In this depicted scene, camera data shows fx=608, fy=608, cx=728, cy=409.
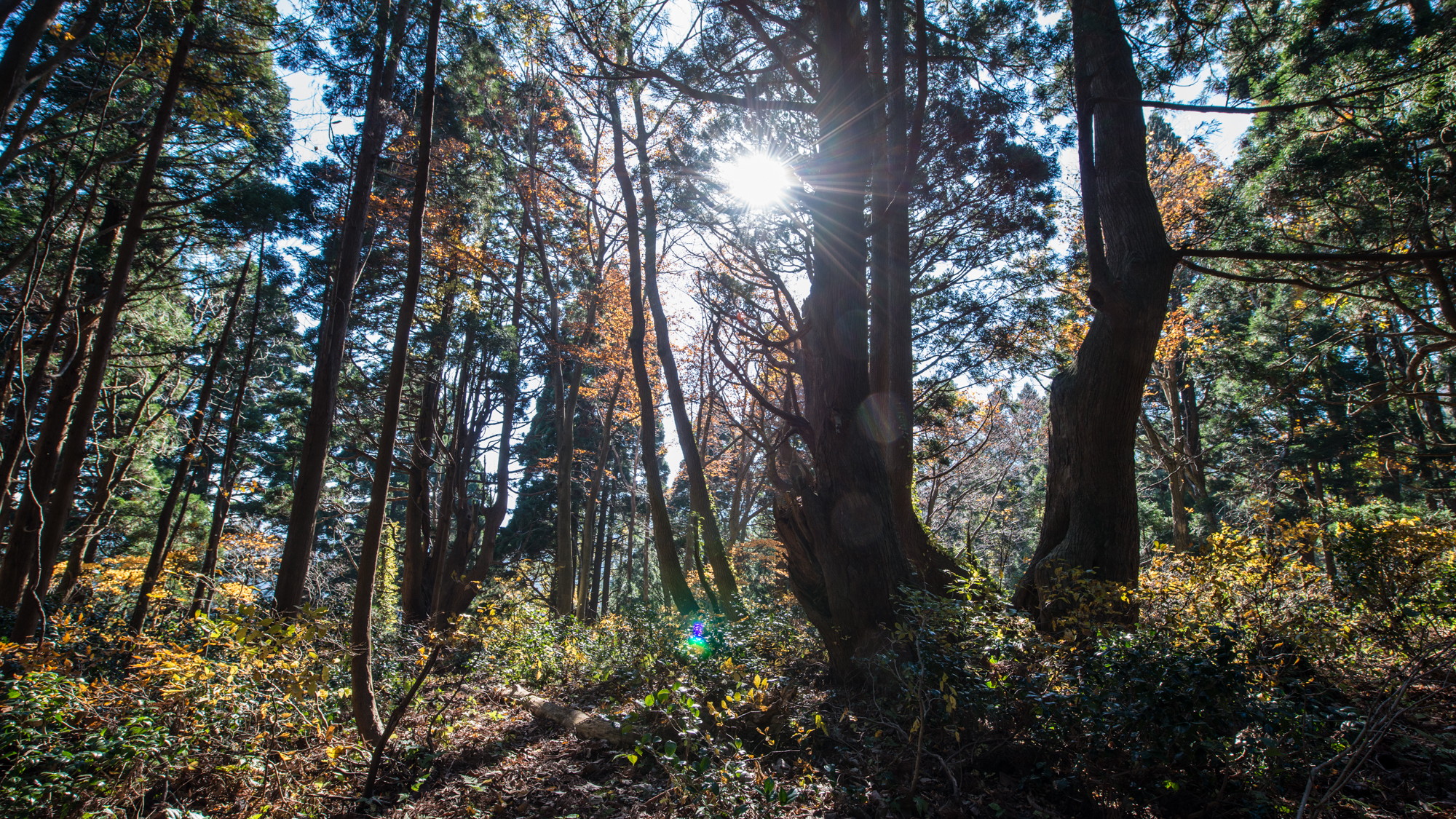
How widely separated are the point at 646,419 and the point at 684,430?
76cm

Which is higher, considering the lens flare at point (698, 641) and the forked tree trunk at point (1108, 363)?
the forked tree trunk at point (1108, 363)

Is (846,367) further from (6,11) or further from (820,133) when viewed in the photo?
(6,11)

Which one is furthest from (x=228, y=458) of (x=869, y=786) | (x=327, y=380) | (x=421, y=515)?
(x=869, y=786)

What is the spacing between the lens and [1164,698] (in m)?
2.64

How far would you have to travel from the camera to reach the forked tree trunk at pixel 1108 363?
5.07m

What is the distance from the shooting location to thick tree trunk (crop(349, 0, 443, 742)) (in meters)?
4.20

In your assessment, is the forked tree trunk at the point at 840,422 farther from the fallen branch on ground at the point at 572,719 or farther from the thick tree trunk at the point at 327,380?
the thick tree trunk at the point at 327,380

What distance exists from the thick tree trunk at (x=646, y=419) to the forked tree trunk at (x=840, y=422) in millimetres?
Result: 3866

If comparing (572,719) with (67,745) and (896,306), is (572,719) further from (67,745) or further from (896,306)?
(896,306)

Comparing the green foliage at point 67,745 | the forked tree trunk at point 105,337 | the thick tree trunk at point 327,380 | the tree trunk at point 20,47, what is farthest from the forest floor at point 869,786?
the tree trunk at point 20,47

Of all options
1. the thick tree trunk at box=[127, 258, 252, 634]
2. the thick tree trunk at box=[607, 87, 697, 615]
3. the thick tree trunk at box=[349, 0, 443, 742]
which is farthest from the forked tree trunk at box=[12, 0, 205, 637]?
the thick tree trunk at box=[607, 87, 697, 615]

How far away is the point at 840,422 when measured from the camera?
16.7 ft

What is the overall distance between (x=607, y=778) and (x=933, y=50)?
8627 millimetres

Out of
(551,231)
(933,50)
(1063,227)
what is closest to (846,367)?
(933,50)
